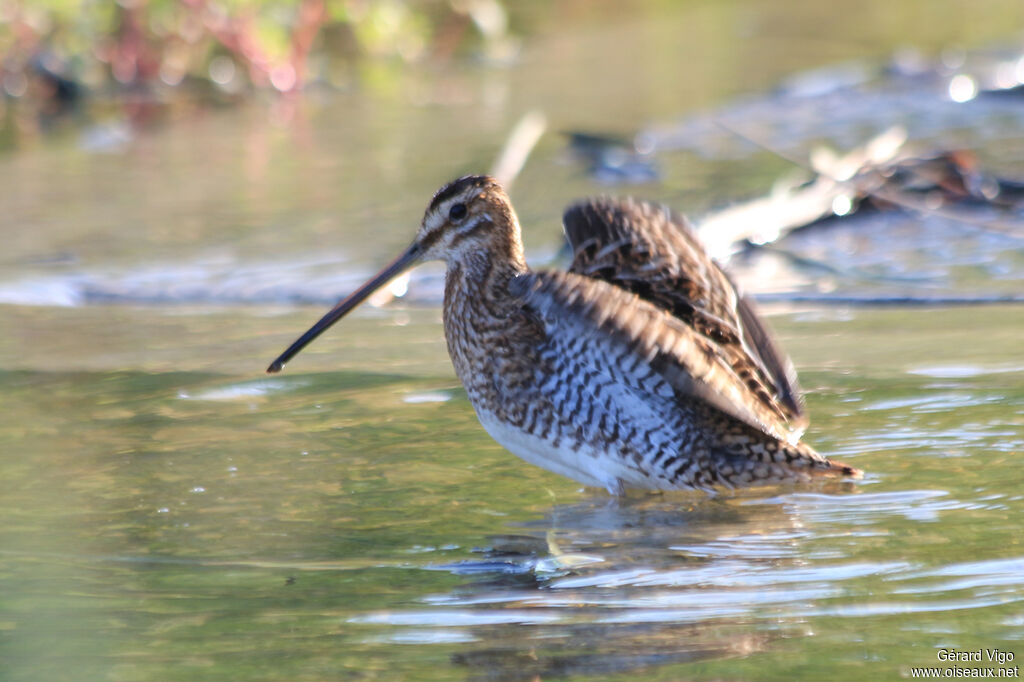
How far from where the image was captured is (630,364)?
4.08 meters

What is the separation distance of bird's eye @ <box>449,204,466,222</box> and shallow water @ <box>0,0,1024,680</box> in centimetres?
65

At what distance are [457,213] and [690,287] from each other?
2.55 feet

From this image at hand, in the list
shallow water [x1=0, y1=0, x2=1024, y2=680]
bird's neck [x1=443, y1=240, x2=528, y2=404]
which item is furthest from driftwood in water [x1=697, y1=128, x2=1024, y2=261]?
bird's neck [x1=443, y1=240, x2=528, y2=404]

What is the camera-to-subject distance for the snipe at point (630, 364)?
3.98 m

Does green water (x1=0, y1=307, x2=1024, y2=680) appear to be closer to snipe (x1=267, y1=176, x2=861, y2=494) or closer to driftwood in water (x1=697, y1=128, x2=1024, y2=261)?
snipe (x1=267, y1=176, x2=861, y2=494)

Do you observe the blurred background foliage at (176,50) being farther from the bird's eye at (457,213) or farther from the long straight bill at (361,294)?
the bird's eye at (457,213)

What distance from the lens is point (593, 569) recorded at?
3541 mm

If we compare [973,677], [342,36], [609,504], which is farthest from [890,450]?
[342,36]

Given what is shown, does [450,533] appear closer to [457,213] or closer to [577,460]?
[577,460]

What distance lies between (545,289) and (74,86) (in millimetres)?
8364

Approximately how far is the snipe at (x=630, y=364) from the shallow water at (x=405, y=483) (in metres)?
0.13

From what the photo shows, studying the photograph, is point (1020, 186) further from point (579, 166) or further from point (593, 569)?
point (593, 569)

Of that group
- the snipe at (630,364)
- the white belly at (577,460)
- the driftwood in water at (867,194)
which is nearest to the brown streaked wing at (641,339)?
the snipe at (630,364)

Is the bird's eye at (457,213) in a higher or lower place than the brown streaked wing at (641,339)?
higher
